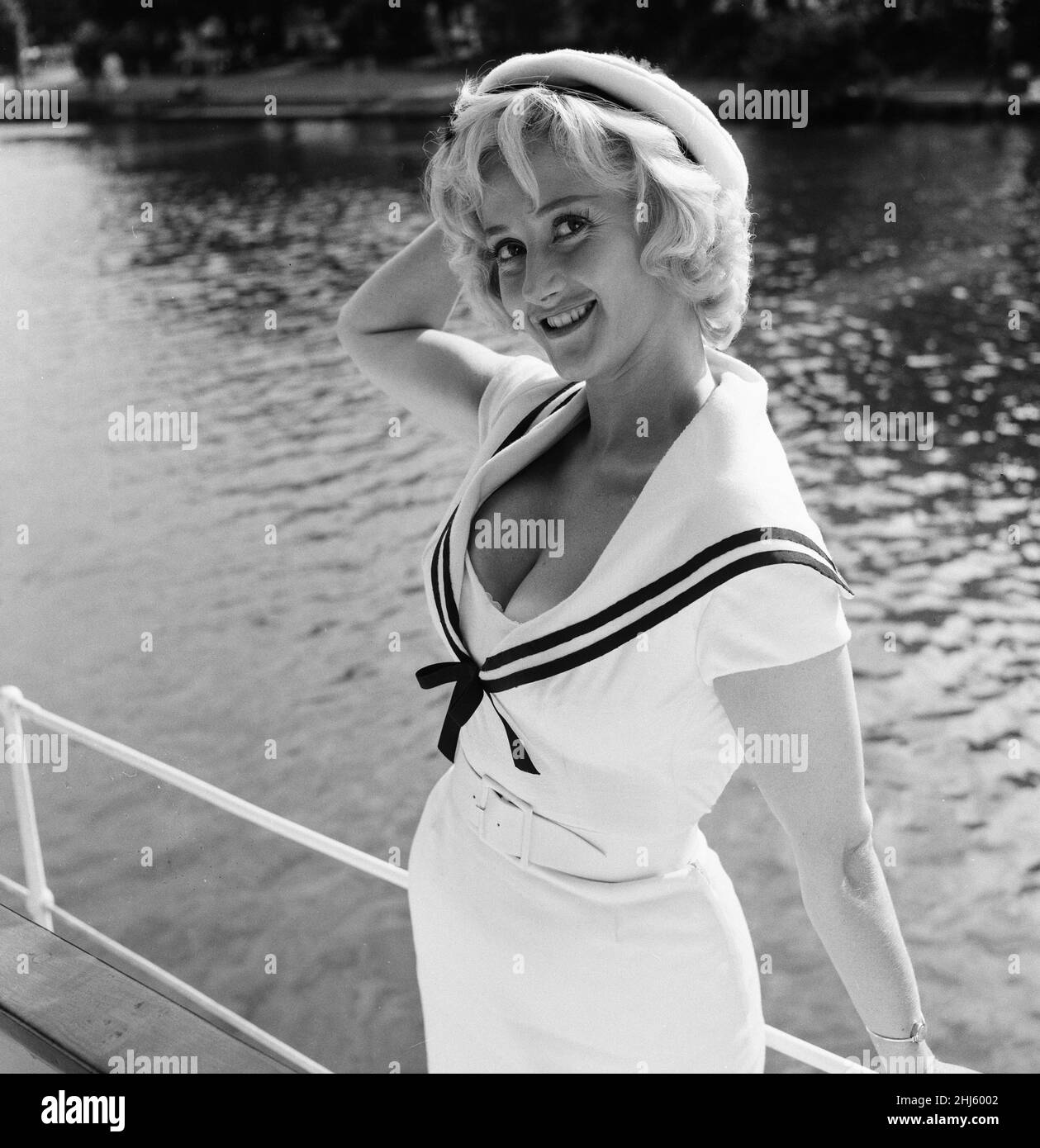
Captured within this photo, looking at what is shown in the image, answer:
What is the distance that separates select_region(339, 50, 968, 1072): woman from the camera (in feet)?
3.27

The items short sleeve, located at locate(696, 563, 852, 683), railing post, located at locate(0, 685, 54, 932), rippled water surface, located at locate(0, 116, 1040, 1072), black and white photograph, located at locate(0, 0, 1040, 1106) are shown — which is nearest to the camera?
short sleeve, located at locate(696, 563, 852, 683)

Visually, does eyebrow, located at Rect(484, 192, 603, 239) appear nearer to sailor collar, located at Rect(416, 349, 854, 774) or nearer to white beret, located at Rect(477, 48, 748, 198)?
white beret, located at Rect(477, 48, 748, 198)

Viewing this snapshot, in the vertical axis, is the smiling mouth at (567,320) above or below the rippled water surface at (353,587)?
above

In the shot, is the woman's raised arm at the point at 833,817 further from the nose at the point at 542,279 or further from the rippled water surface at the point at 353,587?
the rippled water surface at the point at 353,587

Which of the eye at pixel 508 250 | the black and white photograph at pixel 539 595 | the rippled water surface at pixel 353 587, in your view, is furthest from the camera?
the rippled water surface at pixel 353 587

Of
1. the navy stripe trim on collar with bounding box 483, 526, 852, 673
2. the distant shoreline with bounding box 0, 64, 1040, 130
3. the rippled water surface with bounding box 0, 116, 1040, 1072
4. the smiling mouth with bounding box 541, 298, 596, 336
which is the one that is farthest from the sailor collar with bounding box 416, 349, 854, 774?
the distant shoreline with bounding box 0, 64, 1040, 130

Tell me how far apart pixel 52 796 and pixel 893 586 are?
5.39 m

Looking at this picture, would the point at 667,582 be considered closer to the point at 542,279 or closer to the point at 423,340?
the point at 542,279

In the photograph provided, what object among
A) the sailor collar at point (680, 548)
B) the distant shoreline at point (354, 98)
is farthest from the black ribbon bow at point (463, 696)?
the distant shoreline at point (354, 98)

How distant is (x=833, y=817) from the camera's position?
102 cm

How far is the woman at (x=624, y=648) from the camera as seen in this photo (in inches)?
39.2

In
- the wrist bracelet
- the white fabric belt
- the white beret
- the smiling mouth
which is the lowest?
the wrist bracelet

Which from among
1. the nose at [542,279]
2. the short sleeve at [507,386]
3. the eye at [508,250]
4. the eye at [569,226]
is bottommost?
the short sleeve at [507,386]
